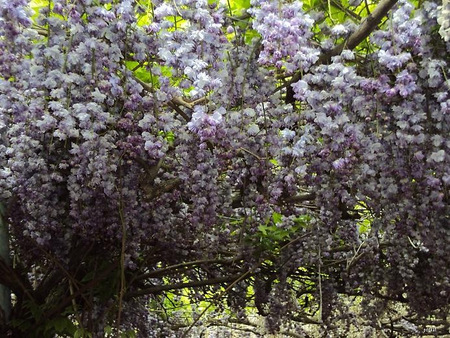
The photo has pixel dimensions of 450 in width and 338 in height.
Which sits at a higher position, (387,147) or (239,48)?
(239,48)

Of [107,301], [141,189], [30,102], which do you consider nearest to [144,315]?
[107,301]

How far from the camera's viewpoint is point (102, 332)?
10.7 feet

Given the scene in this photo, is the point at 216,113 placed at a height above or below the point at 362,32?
below

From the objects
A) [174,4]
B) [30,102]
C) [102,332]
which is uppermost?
[174,4]

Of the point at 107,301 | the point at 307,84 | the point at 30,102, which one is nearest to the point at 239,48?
the point at 307,84

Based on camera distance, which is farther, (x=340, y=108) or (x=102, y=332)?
(x=102, y=332)

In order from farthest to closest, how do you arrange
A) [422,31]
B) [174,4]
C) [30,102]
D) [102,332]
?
[102,332], [30,102], [174,4], [422,31]

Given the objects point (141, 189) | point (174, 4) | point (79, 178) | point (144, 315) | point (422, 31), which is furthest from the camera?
point (144, 315)

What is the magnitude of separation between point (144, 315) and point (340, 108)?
7.79 ft

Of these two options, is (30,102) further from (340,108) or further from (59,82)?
(340,108)

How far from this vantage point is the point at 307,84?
1925mm

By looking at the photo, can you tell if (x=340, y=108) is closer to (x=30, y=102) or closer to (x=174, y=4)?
(x=174, y=4)

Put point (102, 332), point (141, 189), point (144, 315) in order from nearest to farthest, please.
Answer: point (141, 189) < point (102, 332) < point (144, 315)

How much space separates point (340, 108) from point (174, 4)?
58cm
